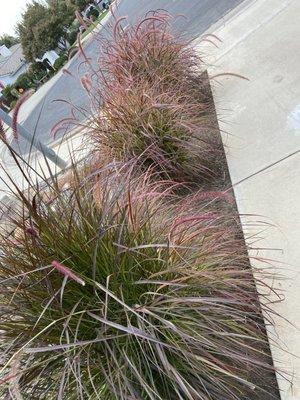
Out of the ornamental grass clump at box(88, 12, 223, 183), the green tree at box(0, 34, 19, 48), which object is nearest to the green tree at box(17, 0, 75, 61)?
the green tree at box(0, 34, 19, 48)

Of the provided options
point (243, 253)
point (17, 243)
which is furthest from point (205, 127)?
point (17, 243)

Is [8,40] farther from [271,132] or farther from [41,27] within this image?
[271,132]

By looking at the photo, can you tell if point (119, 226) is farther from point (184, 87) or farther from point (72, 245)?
point (184, 87)

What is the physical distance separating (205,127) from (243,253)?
5.61ft

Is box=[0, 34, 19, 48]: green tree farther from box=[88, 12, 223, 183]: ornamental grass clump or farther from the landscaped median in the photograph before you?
the landscaped median

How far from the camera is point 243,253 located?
2.92 m

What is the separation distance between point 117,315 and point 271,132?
A: 7.87 feet

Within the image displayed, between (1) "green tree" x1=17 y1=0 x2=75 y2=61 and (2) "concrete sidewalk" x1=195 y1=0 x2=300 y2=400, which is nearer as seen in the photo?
(2) "concrete sidewalk" x1=195 y1=0 x2=300 y2=400

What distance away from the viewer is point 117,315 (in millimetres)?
2133

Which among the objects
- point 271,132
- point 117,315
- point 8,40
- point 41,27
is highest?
point 117,315

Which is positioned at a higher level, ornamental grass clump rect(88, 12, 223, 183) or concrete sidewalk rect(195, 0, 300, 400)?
ornamental grass clump rect(88, 12, 223, 183)

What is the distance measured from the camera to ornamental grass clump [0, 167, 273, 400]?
1.95 metres

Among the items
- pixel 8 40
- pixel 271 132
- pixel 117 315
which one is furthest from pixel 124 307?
pixel 8 40

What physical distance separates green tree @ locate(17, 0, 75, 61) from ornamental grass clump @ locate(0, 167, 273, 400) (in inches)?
2209
